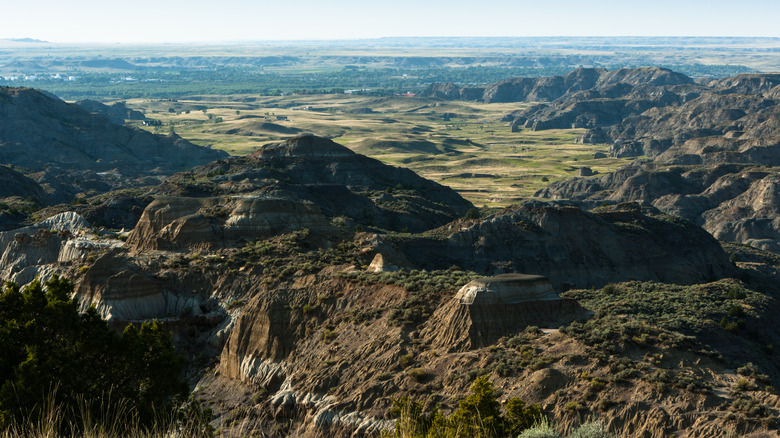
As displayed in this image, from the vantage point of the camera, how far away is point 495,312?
47.9 meters

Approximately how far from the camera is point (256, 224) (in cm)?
7325

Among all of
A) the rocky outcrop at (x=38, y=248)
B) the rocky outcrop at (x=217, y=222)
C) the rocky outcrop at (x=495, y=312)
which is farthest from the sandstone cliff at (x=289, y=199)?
the rocky outcrop at (x=495, y=312)

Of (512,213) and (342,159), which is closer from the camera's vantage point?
(512,213)

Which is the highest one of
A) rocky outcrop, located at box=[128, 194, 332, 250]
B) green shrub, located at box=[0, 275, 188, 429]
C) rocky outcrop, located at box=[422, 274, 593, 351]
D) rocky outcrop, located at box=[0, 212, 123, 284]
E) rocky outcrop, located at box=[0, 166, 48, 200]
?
green shrub, located at box=[0, 275, 188, 429]

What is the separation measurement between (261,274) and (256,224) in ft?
34.5

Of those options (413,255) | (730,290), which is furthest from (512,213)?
(730,290)

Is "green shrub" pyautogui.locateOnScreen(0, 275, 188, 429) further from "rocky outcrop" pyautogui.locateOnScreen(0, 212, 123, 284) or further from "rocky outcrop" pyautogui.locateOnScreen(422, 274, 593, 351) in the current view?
"rocky outcrop" pyautogui.locateOnScreen(0, 212, 123, 284)

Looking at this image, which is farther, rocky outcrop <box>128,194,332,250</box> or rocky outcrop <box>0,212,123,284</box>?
rocky outcrop <box>0,212,123,284</box>

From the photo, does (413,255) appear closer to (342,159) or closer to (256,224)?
(256,224)

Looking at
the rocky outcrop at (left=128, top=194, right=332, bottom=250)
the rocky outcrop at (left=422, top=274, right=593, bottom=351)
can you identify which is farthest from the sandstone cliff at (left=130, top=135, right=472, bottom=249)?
the rocky outcrop at (left=422, top=274, right=593, bottom=351)

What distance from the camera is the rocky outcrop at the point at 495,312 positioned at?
1861 inches

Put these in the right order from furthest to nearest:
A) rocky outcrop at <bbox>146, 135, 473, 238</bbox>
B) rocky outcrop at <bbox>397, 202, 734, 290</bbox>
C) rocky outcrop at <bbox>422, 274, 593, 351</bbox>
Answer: rocky outcrop at <bbox>146, 135, 473, 238</bbox> < rocky outcrop at <bbox>397, 202, 734, 290</bbox> < rocky outcrop at <bbox>422, 274, 593, 351</bbox>

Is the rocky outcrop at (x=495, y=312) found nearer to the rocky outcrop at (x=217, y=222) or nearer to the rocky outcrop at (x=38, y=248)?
the rocky outcrop at (x=217, y=222)

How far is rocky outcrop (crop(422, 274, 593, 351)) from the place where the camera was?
47.3 meters
